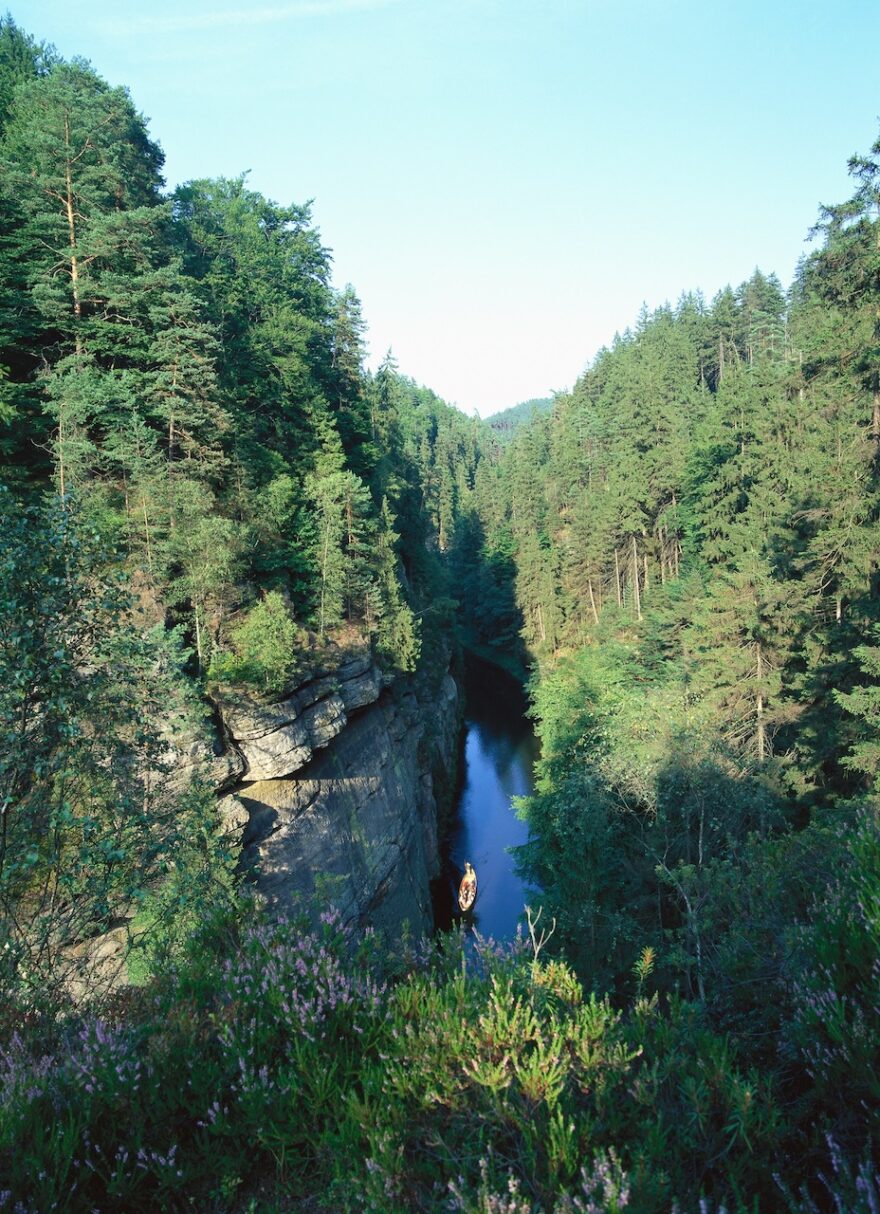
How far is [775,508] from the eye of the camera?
25.7m

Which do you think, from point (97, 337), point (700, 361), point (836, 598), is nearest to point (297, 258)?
point (97, 337)

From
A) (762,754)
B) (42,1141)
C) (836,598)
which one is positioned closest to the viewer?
(42,1141)

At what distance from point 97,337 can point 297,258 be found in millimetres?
19487

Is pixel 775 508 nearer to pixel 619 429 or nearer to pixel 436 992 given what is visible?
pixel 436 992

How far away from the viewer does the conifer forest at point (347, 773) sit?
3205 millimetres

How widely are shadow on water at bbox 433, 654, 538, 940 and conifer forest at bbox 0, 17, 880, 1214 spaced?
1.98m

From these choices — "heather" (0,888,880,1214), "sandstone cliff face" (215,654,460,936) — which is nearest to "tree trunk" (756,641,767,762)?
"sandstone cliff face" (215,654,460,936)

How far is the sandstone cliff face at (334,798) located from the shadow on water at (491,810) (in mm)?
2788

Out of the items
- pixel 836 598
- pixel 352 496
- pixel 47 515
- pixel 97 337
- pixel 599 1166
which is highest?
pixel 97 337

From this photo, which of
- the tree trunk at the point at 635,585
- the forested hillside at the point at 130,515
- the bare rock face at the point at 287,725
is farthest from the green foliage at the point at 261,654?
the tree trunk at the point at 635,585

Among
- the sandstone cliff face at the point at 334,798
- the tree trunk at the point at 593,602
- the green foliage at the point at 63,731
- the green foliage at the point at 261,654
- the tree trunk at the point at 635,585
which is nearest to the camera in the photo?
the green foliage at the point at 63,731

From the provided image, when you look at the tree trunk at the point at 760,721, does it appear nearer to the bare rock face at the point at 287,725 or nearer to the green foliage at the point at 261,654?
the bare rock face at the point at 287,725

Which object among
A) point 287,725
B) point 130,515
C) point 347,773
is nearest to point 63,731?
point 287,725

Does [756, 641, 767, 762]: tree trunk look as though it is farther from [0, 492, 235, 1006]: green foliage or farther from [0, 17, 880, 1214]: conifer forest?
[0, 492, 235, 1006]: green foliage
